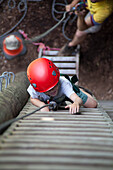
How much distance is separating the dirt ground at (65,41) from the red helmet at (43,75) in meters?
2.40

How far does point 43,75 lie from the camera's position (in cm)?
193

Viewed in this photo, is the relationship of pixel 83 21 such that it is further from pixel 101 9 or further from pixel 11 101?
pixel 11 101

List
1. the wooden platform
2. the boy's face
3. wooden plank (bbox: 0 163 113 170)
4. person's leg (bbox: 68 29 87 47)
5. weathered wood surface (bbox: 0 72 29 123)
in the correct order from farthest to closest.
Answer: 1. the wooden platform
2. person's leg (bbox: 68 29 87 47)
3. the boy's face
4. weathered wood surface (bbox: 0 72 29 123)
5. wooden plank (bbox: 0 163 113 170)

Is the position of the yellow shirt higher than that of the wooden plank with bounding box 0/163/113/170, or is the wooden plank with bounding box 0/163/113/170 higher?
the yellow shirt

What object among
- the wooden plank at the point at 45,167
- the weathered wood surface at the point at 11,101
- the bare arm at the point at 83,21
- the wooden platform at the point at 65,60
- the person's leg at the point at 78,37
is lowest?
the wooden plank at the point at 45,167

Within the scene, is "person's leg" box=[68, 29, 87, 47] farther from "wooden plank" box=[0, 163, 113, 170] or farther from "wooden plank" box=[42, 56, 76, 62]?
"wooden plank" box=[0, 163, 113, 170]

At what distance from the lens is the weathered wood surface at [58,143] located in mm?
1088

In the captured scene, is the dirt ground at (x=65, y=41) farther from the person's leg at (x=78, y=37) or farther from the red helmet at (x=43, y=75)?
the red helmet at (x=43, y=75)

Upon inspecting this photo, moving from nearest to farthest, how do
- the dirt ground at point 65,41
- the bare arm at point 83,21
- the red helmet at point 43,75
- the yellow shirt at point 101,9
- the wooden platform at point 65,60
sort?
the red helmet at point 43,75, the yellow shirt at point 101,9, the bare arm at point 83,21, the wooden platform at point 65,60, the dirt ground at point 65,41

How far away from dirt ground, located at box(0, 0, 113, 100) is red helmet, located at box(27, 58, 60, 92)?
7.89 ft

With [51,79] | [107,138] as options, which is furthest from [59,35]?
[107,138]

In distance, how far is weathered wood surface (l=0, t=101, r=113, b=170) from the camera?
1088mm

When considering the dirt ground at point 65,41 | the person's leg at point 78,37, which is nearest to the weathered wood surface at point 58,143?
the person's leg at point 78,37

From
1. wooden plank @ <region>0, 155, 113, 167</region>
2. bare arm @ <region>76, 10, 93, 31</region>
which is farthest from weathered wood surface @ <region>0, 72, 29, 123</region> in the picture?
bare arm @ <region>76, 10, 93, 31</region>
